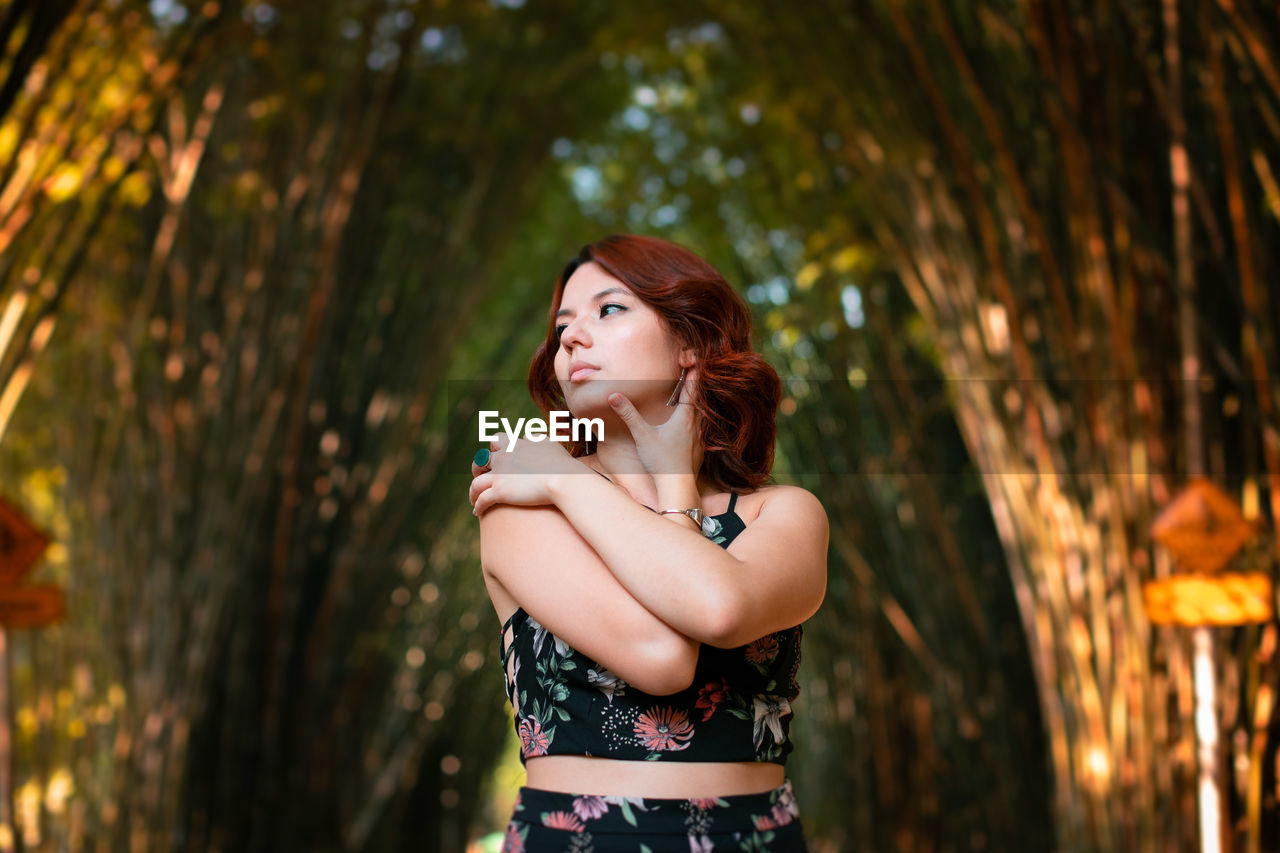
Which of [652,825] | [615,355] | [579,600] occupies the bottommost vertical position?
[652,825]

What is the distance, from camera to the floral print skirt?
0.93 metres

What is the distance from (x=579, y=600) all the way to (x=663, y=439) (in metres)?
0.18

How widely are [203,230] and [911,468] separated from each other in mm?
2494

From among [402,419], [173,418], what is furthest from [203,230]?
[402,419]

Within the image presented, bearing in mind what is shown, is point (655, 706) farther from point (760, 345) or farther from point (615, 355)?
point (760, 345)

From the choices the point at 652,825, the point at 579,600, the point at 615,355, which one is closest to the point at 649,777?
the point at 652,825

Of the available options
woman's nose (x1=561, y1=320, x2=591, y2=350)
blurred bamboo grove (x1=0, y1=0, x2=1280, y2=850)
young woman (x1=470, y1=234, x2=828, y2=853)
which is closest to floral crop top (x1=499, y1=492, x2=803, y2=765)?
young woman (x1=470, y1=234, x2=828, y2=853)

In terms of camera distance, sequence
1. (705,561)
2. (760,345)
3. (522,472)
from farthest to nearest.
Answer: (760,345) < (522,472) < (705,561)

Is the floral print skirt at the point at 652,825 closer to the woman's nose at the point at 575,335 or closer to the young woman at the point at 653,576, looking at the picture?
the young woman at the point at 653,576

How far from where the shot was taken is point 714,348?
3.64 ft

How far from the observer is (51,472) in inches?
179

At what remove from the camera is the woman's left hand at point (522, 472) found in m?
1.02

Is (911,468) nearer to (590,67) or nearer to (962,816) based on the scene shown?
(962,816)

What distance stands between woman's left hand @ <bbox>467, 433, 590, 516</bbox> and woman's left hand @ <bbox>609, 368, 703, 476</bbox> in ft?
0.19
